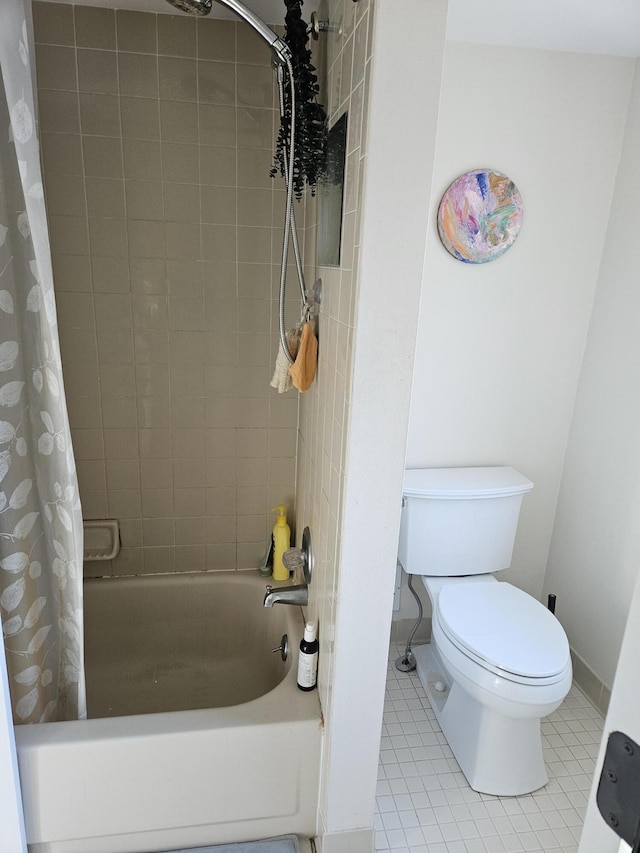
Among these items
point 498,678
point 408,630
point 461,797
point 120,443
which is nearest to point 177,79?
point 120,443

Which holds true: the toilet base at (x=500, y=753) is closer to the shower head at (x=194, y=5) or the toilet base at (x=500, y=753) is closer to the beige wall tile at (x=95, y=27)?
the shower head at (x=194, y=5)

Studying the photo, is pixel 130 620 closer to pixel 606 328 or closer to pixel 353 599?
pixel 353 599

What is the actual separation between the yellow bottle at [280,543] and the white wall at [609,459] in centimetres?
108

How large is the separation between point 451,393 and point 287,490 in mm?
691

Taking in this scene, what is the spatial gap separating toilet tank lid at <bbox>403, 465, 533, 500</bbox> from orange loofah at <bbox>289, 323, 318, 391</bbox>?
0.63 metres

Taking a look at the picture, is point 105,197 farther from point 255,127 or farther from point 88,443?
point 88,443

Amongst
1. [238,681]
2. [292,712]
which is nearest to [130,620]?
[238,681]

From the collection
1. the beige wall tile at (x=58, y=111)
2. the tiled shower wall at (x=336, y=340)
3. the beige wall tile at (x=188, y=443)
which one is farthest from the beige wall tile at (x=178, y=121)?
the beige wall tile at (x=188, y=443)

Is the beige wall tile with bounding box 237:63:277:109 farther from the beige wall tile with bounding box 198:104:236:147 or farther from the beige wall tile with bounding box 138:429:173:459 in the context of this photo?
the beige wall tile with bounding box 138:429:173:459

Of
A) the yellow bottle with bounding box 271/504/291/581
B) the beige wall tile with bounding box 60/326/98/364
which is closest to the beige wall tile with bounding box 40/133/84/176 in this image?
the beige wall tile with bounding box 60/326/98/364

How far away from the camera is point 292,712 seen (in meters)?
1.52

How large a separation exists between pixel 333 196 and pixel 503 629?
1.33 metres

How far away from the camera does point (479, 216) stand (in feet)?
6.59

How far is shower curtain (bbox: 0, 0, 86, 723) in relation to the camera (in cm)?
120
